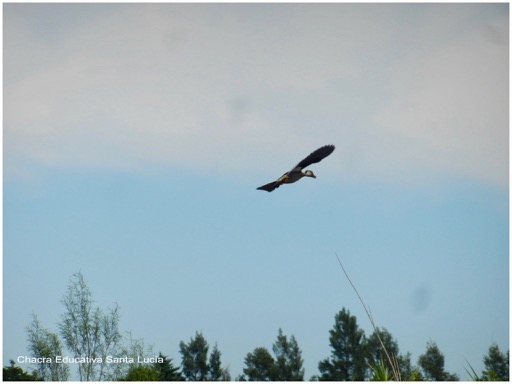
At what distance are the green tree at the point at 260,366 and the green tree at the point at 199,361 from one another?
2.31m

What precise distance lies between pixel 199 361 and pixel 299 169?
37057 mm

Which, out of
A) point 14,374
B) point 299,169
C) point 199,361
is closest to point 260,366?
point 199,361

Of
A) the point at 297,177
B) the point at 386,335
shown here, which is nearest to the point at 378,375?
the point at 297,177

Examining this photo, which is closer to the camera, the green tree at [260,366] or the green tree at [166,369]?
the green tree at [166,369]

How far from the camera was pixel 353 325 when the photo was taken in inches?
2317

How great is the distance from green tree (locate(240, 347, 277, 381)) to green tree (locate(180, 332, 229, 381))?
231cm

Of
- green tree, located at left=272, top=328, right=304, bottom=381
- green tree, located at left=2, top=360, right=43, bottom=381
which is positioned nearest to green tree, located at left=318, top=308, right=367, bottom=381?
green tree, located at left=272, top=328, right=304, bottom=381

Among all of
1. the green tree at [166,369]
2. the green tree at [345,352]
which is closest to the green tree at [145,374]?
the green tree at [166,369]

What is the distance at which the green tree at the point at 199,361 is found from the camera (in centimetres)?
5394

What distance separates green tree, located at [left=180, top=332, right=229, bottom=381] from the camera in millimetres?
53938

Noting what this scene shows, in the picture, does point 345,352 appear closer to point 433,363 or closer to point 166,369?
point 433,363

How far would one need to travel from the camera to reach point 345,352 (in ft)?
190

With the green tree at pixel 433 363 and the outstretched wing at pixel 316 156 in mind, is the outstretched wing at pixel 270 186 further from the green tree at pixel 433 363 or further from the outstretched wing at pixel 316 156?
the green tree at pixel 433 363

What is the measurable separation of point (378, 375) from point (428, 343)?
4754cm
